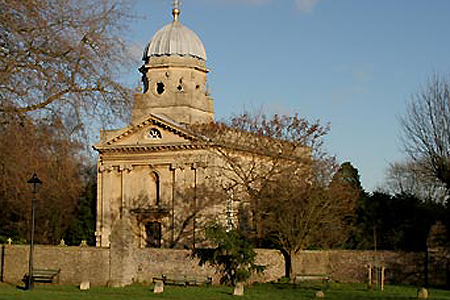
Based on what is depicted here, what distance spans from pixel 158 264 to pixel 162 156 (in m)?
18.2

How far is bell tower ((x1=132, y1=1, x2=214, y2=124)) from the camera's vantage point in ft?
192

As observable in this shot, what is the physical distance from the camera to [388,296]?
28859 millimetres

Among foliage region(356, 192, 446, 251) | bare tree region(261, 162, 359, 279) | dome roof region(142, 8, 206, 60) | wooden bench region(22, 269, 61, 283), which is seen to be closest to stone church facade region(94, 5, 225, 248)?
dome roof region(142, 8, 206, 60)

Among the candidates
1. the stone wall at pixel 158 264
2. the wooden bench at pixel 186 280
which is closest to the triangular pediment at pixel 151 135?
the stone wall at pixel 158 264

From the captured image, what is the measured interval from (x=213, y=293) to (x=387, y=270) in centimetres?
1198

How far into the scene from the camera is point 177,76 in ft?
196

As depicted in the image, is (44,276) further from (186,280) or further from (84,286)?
(186,280)

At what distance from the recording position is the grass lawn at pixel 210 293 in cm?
2604

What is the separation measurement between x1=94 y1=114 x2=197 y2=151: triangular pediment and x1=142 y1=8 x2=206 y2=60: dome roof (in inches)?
308

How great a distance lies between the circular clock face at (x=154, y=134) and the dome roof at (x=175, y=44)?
7835 millimetres

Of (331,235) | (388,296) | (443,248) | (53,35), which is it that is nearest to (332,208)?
(331,235)

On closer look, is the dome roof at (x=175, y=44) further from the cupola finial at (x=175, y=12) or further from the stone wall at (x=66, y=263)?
the stone wall at (x=66, y=263)

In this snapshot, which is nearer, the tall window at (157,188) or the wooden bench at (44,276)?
the wooden bench at (44,276)

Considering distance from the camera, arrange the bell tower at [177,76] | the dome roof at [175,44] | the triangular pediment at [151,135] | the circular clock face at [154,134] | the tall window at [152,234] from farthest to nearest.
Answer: the dome roof at [175,44], the bell tower at [177,76], the tall window at [152,234], the circular clock face at [154,134], the triangular pediment at [151,135]
